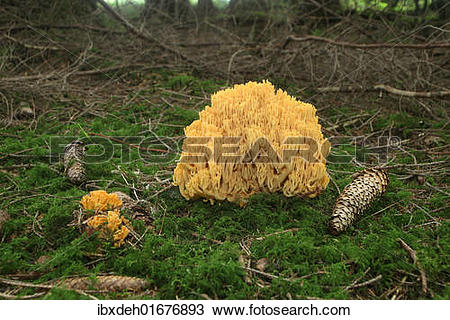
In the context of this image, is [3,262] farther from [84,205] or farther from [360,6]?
[360,6]

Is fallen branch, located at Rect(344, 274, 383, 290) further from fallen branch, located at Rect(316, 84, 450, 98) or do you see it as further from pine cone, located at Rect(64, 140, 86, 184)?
fallen branch, located at Rect(316, 84, 450, 98)

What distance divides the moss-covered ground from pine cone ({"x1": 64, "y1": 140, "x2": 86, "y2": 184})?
0.34ft

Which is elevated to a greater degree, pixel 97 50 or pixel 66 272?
pixel 97 50

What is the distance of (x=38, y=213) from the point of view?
304cm

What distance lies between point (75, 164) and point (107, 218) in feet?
4.50

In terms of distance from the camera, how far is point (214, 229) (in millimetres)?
2912

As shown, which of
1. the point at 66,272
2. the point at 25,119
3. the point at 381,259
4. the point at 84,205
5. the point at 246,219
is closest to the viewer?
the point at 66,272

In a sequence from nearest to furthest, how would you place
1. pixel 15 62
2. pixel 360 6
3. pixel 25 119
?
pixel 25 119, pixel 15 62, pixel 360 6

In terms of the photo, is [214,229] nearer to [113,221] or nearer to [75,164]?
[113,221]

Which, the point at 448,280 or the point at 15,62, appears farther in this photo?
the point at 15,62

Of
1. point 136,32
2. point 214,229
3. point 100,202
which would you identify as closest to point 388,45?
point 214,229

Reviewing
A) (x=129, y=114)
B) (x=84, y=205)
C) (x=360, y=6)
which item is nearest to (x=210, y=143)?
(x=84, y=205)

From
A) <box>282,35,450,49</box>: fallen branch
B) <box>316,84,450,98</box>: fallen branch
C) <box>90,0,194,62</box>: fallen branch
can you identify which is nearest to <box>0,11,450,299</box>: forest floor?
<box>316,84,450,98</box>: fallen branch

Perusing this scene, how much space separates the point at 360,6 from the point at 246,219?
7542 millimetres
